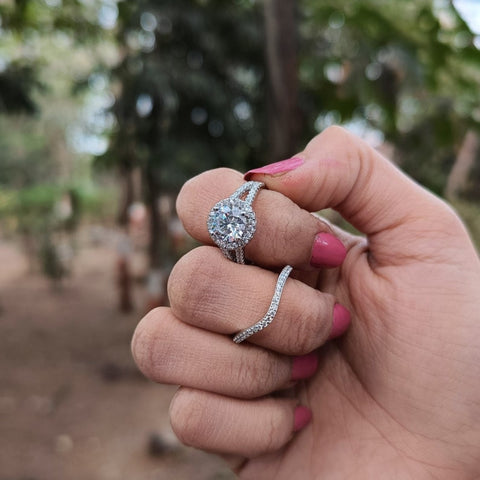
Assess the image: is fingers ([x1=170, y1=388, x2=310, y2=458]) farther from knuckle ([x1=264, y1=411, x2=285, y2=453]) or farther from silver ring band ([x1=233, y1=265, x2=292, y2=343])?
silver ring band ([x1=233, y1=265, x2=292, y2=343])

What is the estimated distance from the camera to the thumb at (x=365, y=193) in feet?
3.53

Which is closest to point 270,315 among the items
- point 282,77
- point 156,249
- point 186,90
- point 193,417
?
point 193,417

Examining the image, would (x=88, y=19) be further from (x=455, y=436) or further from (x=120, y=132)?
(x=455, y=436)

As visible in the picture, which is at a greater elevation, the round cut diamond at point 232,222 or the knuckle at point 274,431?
the round cut diamond at point 232,222

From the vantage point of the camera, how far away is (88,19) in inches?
232

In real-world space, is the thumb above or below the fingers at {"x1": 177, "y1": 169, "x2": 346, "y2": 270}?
above

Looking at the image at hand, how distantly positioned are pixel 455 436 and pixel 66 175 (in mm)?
28230

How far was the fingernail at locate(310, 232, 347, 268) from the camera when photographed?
1015mm

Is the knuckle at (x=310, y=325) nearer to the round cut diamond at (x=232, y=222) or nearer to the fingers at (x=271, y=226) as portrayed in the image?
the fingers at (x=271, y=226)

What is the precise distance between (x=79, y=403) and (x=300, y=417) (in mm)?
4711

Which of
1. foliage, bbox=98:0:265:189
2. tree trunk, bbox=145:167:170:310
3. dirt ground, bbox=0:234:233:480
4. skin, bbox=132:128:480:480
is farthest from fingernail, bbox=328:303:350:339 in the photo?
tree trunk, bbox=145:167:170:310

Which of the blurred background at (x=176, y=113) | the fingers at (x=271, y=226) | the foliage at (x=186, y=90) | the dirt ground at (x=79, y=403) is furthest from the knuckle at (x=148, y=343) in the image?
the foliage at (x=186, y=90)

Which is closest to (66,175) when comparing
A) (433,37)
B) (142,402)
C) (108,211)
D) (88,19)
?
(108,211)

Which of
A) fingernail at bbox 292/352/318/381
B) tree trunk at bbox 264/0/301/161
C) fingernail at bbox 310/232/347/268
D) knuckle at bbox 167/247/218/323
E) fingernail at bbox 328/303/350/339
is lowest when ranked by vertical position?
fingernail at bbox 292/352/318/381
